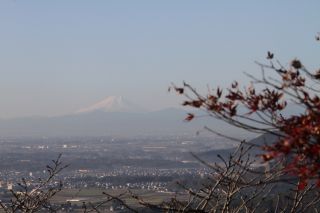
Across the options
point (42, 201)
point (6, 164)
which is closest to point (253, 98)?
point (42, 201)

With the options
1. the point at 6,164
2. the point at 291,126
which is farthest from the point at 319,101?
the point at 6,164

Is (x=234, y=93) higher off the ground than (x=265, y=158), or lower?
higher

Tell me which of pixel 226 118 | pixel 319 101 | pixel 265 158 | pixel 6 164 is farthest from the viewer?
pixel 6 164

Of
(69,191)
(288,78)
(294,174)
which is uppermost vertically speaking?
(288,78)

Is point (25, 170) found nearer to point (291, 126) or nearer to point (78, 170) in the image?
point (78, 170)

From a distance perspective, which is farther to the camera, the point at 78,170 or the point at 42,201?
the point at 78,170

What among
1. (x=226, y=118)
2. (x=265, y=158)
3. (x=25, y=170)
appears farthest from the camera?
(x=25, y=170)

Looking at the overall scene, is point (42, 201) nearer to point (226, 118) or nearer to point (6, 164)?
point (226, 118)

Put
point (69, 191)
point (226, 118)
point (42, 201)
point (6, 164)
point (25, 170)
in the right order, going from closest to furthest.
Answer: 1. point (226, 118)
2. point (42, 201)
3. point (69, 191)
4. point (25, 170)
5. point (6, 164)

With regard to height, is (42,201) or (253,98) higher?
(253,98)

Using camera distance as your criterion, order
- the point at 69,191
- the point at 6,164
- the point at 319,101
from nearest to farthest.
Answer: the point at 319,101 < the point at 69,191 < the point at 6,164
